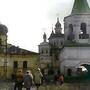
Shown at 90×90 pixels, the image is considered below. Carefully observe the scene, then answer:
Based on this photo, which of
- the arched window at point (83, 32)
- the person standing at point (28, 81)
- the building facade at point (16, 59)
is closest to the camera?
the person standing at point (28, 81)

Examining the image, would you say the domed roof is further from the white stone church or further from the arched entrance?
the arched entrance

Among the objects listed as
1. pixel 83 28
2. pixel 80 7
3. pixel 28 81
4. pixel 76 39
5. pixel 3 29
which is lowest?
pixel 28 81

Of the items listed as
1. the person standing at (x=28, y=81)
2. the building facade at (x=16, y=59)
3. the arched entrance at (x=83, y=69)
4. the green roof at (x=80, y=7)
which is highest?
the green roof at (x=80, y=7)

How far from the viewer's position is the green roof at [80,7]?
188 ft

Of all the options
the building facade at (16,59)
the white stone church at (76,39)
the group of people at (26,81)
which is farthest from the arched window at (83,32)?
the group of people at (26,81)

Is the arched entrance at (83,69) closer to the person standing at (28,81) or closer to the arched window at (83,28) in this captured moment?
the arched window at (83,28)

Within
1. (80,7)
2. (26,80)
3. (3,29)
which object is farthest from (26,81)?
(3,29)

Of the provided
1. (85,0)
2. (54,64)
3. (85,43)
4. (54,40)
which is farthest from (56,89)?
(54,40)

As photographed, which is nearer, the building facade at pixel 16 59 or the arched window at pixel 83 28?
the arched window at pixel 83 28

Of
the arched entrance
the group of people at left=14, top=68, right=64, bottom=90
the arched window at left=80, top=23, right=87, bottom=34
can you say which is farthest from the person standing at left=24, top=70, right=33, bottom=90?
the arched window at left=80, top=23, right=87, bottom=34

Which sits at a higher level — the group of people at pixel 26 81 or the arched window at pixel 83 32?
the arched window at pixel 83 32

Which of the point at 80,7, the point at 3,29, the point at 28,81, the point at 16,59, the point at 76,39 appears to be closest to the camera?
the point at 28,81

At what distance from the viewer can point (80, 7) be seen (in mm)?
58406

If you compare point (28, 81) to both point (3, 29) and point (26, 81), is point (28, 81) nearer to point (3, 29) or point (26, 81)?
point (26, 81)
